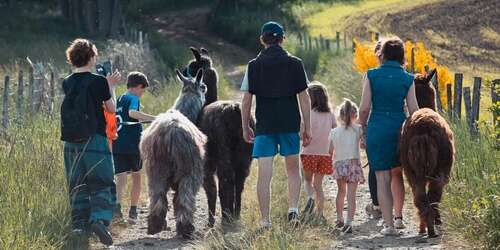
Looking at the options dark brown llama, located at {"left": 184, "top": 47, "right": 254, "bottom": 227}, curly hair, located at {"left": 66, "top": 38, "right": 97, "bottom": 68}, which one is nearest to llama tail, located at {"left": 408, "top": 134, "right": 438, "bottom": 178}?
dark brown llama, located at {"left": 184, "top": 47, "right": 254, "bottom": 227}

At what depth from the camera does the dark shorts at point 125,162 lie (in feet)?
39.6

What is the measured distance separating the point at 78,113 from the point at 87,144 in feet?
0.98

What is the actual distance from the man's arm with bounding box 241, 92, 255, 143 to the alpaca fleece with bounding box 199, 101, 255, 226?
45 cm

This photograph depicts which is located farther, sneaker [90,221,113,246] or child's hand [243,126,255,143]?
child's hand [243,126,255,143]

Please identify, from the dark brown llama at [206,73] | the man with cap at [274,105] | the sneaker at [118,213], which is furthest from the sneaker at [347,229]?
the sneaker at [118,213]

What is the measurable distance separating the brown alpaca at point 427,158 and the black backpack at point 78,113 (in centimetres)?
287

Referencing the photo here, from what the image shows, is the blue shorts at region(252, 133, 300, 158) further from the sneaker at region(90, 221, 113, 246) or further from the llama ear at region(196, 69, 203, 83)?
the sneaker at region(90, 221, 113, 246)

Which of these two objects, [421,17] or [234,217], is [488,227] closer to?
[234,217]

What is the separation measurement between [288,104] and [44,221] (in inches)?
100

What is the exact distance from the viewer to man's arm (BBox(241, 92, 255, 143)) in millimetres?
10695

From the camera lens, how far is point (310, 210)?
11625 mm

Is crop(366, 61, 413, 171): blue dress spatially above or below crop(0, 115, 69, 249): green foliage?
above

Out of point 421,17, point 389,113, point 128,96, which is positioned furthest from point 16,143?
point 421,17

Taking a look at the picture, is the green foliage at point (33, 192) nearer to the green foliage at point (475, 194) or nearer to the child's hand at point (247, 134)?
the child's hand at point (247, 134)
